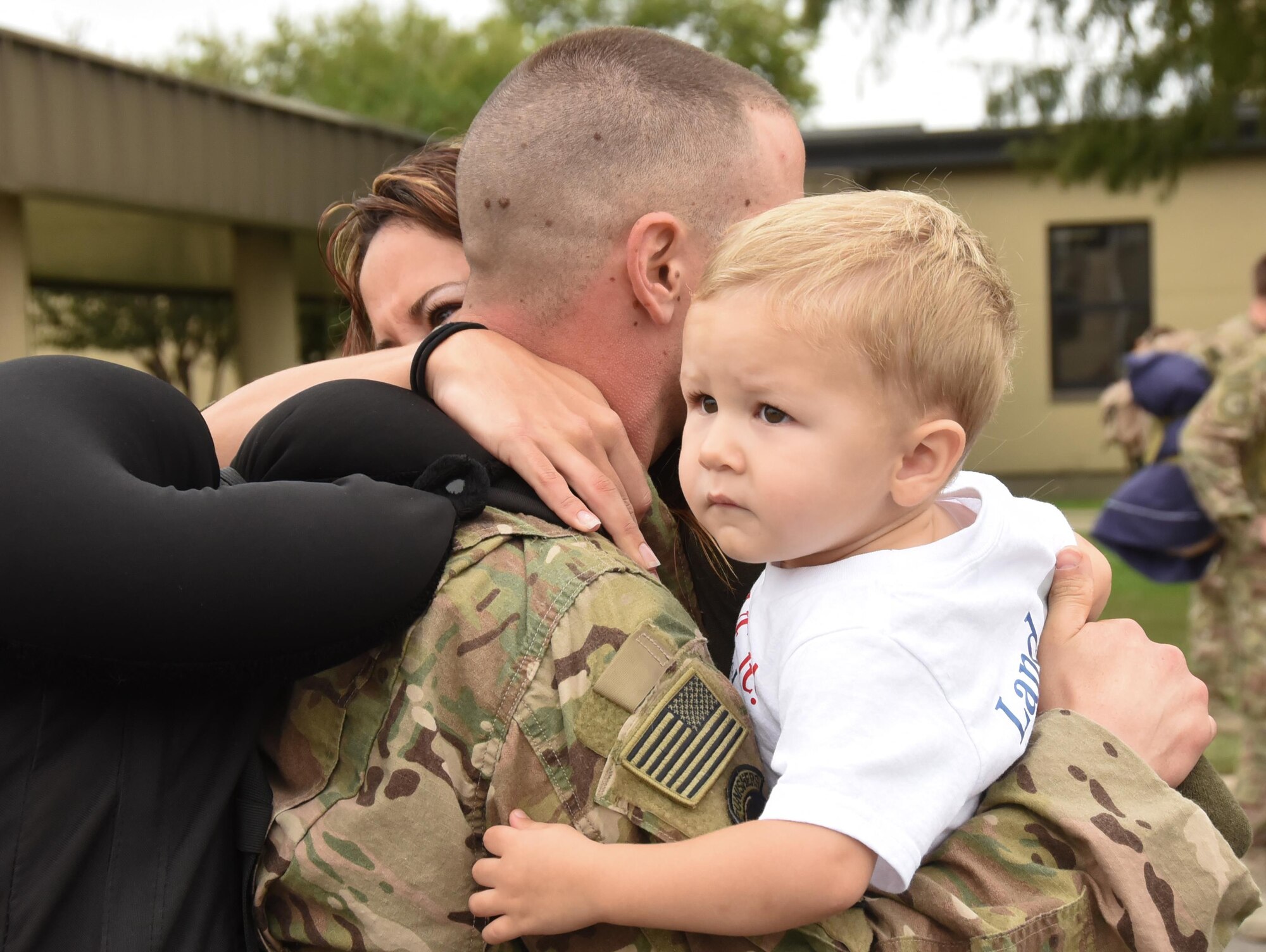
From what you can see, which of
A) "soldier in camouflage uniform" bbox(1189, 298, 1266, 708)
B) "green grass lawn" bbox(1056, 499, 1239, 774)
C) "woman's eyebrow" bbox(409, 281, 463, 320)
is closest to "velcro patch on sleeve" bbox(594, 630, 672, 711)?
"woman's eyebrow" bbox(409, 281, 463, 320)

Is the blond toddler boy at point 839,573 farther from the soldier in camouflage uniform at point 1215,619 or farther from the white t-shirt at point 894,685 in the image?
the soldier in camouflage uniform at point 1215,619

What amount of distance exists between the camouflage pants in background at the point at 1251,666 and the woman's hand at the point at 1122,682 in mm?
3794

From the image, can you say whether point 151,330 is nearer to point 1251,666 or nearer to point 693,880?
point 1251,666

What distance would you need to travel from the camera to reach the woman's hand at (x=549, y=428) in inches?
63.0

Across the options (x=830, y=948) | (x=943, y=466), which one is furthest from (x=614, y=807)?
(x=943, y=466)

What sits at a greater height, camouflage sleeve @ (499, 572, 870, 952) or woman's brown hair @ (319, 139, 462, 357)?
woman's brown hair @ (319, 139, 462, 357)

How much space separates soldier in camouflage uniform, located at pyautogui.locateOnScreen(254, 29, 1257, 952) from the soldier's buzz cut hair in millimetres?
501

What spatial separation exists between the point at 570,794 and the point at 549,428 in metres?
0.50

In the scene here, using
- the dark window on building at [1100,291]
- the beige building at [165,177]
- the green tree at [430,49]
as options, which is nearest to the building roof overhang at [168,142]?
the beige building at [165,177]

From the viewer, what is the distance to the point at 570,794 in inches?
53.1

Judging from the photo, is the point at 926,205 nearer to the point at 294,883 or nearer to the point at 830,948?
the point at 830,948

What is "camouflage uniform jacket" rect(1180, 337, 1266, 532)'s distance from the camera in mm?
5086

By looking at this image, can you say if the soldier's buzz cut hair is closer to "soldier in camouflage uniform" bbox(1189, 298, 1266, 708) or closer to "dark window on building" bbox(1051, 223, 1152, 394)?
"soldier in camouflage uniform" bbox(1189, 298, 1266, 708)

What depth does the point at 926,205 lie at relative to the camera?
1.54 metres
